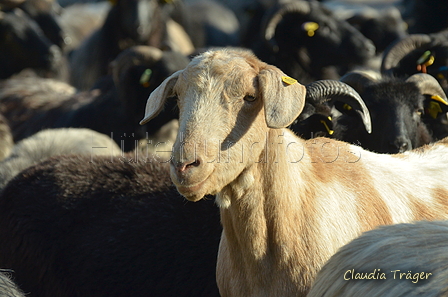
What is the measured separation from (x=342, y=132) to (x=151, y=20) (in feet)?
20.1

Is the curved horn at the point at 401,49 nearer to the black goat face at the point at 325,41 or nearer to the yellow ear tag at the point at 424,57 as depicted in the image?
the yellow ear tag at the point at 424,57

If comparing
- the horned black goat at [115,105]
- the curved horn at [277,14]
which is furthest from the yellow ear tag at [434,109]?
the curved horn at [277,14]

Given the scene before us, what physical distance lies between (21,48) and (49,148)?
508 centimetres

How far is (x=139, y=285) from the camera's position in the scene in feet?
14.4

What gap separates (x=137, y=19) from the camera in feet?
32.1

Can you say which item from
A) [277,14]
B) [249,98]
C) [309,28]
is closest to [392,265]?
[249,98]

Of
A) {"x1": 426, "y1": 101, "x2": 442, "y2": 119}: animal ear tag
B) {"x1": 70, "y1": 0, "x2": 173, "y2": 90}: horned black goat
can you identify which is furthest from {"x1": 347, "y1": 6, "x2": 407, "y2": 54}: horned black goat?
{"x1": 426, "y1": 101, "x2": 442, "y2": 119}: animal ear tag

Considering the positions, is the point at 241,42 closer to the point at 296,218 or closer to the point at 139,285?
the point at 139,285

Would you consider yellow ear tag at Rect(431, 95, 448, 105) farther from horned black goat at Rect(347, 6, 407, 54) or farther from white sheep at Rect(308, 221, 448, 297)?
horned black goat at Rect(347, 6, 407, 54)

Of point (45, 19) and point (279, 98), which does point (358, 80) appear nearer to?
point (279, 98)

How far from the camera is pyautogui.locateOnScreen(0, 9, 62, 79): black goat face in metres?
10.2

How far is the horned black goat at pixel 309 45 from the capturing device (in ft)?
26.6

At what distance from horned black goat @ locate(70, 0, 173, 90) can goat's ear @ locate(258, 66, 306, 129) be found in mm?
6906

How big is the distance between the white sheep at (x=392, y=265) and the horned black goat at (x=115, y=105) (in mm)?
3944
